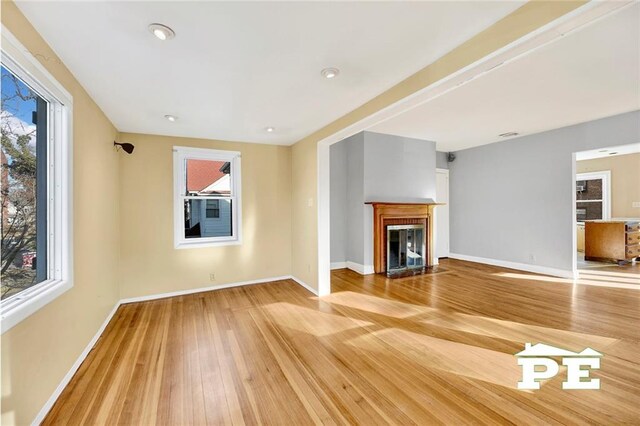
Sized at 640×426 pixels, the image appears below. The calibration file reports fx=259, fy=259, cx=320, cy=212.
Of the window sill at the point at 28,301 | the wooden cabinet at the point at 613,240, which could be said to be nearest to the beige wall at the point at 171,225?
the window sill at the point at 28,301

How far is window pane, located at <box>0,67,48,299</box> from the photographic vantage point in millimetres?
1498

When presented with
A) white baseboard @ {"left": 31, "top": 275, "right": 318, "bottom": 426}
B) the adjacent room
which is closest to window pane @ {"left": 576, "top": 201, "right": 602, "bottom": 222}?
the adjacent room

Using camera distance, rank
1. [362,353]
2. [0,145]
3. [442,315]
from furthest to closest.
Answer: [442,315], [362,353], [0,145]

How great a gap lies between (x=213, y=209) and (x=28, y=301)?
281cm

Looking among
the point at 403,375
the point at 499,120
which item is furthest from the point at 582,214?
the point at 403,375

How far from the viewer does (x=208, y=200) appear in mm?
4207

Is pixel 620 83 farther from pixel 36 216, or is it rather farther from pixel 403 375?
pixel 36 216

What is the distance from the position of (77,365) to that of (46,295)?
2.83ft

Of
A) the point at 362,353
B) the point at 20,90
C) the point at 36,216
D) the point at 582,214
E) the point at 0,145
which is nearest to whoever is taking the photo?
the point at 0,145

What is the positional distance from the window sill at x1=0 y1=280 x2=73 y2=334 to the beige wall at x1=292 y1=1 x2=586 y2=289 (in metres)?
2.75

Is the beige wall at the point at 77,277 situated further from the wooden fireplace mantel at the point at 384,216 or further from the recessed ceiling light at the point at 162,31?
the wooden fireplace mantel at the point at 384,216

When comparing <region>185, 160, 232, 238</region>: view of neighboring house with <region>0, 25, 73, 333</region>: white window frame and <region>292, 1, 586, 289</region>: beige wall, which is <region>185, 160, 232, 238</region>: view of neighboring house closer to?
<region>292, 1, 586, 289</region>: beige wall

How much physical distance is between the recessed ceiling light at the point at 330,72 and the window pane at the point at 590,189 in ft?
27.8

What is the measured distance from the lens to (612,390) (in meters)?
1.81
